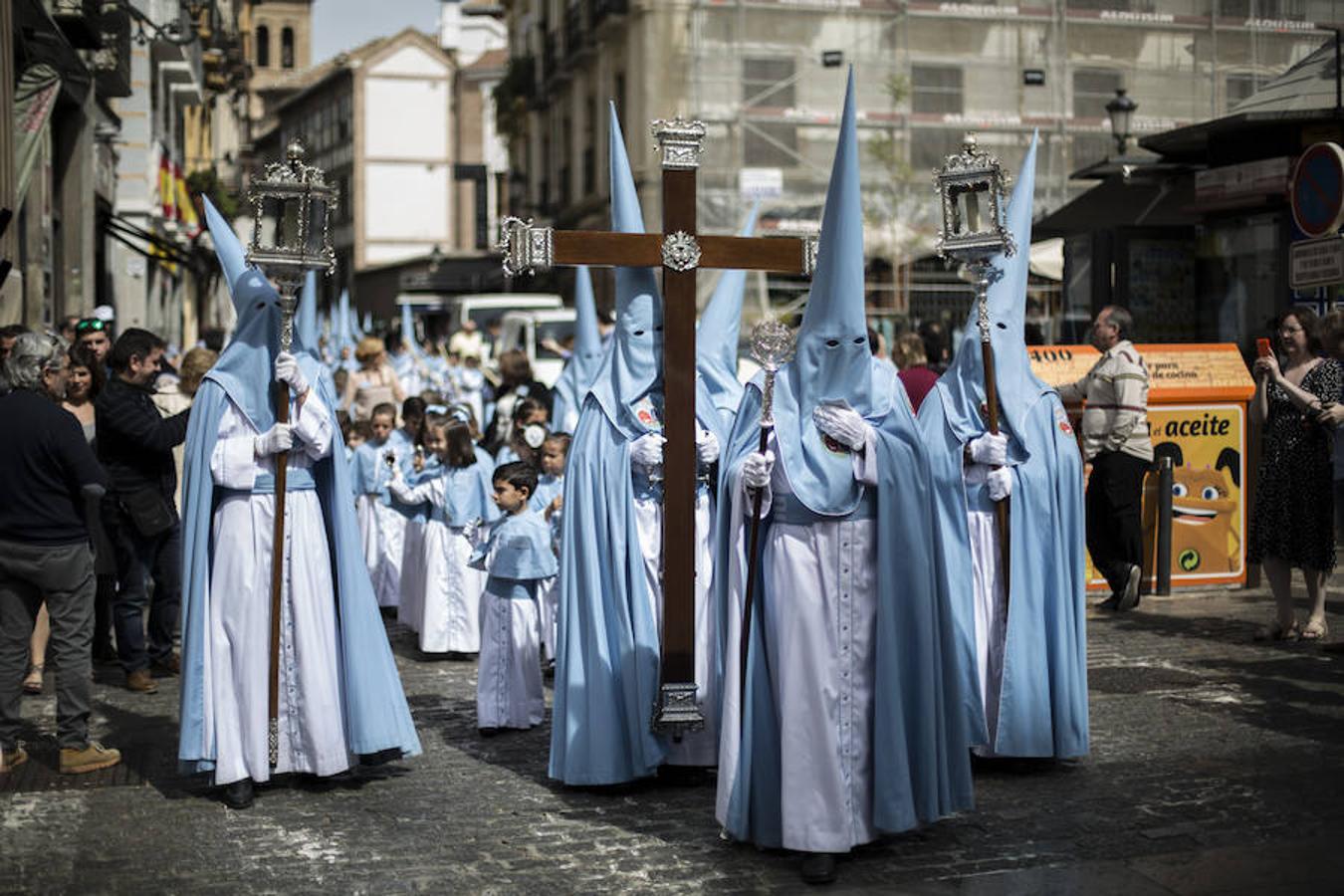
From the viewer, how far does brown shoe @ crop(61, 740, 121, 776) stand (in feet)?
26.0

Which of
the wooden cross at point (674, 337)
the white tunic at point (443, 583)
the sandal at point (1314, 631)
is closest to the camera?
the wooden cross at point (674, 337)

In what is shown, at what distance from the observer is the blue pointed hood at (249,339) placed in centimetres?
760

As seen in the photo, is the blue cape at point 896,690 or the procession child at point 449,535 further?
the procession child at point 449,535

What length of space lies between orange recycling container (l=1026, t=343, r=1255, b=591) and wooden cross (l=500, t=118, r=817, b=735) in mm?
6148

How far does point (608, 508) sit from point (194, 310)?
128 feet

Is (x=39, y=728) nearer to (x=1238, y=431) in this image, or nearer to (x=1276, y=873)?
(x=1276, y=873)

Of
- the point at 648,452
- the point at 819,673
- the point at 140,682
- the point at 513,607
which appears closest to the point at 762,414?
the point at 819,673

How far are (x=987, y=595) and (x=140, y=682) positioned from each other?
15.6ft

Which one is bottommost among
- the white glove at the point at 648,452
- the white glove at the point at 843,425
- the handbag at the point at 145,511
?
the handbag at the point at 145,511

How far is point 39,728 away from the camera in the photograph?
8969 millimetres

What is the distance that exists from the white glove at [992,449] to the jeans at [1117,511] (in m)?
4.60

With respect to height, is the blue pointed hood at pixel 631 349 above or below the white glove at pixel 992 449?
above

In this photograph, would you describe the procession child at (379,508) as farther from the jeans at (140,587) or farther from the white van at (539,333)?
the white van at (539,333)

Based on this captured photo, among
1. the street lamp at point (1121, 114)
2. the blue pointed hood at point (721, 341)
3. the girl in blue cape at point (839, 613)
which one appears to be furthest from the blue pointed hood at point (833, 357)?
the street lamp at point (1121, 114)
